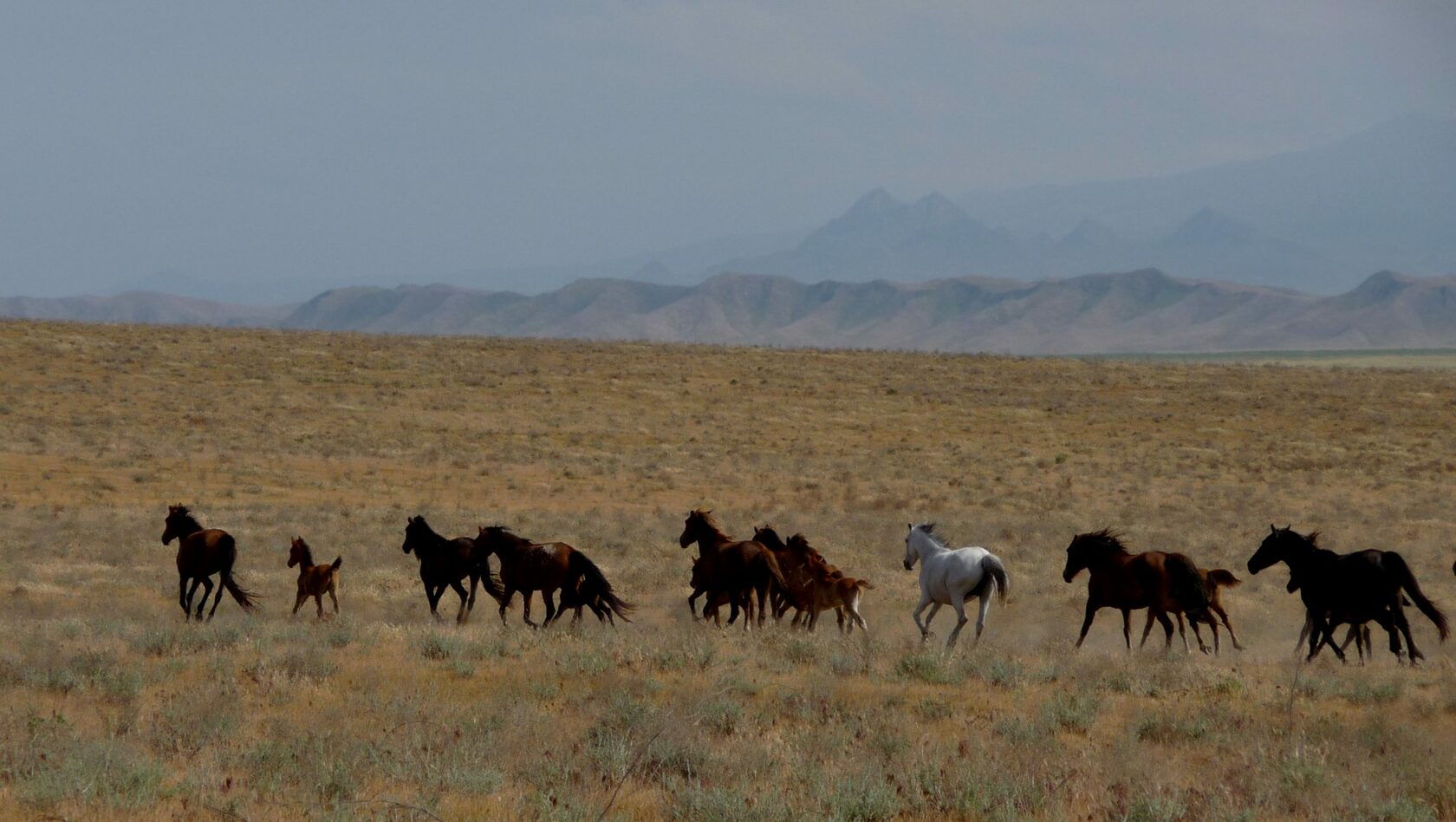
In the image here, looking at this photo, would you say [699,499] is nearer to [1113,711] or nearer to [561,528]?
[561,528]

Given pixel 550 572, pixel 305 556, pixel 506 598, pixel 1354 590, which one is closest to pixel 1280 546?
pixel 1354 590

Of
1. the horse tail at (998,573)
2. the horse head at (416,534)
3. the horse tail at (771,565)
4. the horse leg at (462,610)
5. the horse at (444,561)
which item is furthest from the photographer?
the horse head at (416,534)

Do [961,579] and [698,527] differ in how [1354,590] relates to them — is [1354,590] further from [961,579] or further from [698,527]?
[698,527]

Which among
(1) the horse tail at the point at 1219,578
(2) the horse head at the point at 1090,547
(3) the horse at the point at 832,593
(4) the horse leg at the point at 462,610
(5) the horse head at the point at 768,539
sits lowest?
(4) the horse leg at the point at 462,610

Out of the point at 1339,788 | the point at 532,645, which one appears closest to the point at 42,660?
the point at 532,645

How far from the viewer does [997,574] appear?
46.4 feet

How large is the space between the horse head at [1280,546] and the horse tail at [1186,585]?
2.15 feet

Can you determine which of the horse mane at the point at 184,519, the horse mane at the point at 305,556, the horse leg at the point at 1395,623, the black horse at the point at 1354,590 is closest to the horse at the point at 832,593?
the black horse at the point at 1354,590

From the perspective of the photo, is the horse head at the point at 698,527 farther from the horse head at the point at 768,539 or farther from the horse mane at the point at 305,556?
the horse mane at the point at 305,556

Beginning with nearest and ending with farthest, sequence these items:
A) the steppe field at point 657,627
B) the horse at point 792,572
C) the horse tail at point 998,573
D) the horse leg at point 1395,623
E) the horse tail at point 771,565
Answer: the steppe field at point 657,627
the horse leg at point 1395,623
the horse tail at point 998,573
the horse tail at point 771,565
the horse at point 792,572

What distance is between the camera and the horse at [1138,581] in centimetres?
1426

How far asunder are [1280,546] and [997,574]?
3.48 meters

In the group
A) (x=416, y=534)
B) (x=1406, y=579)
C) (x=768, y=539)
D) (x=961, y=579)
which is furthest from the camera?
(x=768, y=539)

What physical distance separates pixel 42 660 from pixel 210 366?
48277 millimetres
